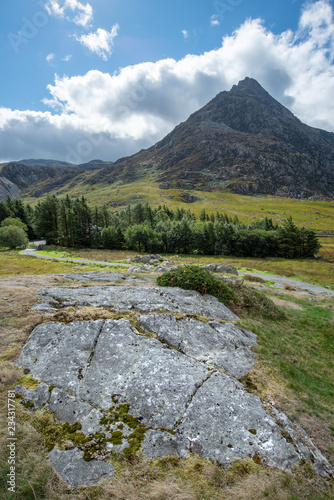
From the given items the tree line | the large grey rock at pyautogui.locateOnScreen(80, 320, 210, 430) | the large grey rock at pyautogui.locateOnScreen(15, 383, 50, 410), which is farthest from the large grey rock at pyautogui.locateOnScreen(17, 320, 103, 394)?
the tree line

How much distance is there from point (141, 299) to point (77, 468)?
28.1ft

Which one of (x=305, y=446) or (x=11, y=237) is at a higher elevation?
(x=11, y=237)

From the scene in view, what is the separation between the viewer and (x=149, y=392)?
24.7ft

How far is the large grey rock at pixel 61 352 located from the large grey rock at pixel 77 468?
1950 millimetres

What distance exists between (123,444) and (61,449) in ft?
5.17

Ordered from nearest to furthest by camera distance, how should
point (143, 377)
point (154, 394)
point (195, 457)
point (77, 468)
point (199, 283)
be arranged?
point (77, 468)
point (195, 457)
point (154, 394)
point (143, 377)
point (199, 283)

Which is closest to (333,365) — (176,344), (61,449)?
(176,344)

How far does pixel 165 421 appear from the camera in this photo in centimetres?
678

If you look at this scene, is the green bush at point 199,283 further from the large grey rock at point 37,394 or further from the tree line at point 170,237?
the tree line at point 170,237

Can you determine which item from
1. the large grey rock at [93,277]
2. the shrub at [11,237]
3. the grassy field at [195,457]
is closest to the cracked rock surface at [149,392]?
the grassy field at [195,457]

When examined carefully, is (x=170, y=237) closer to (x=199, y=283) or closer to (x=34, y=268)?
(x=34, y=268)

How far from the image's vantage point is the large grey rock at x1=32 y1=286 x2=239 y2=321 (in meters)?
12.9

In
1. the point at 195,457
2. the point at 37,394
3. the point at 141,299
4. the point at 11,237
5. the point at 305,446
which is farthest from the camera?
the point at 11,237

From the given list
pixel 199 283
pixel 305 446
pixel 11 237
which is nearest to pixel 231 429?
pixel 305 446
